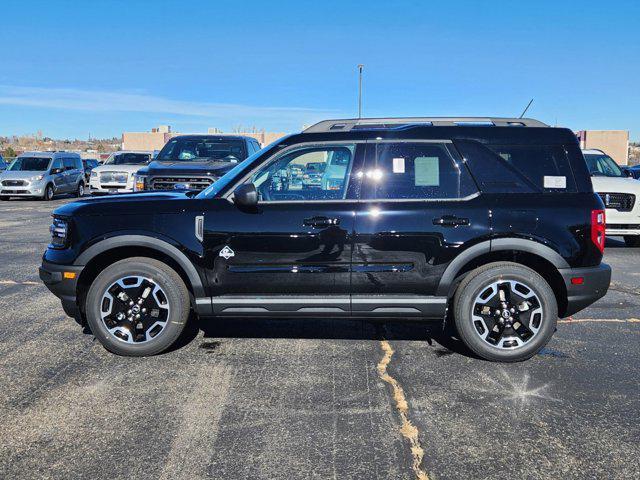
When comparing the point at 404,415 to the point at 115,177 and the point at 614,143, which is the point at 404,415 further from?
the point at 614,143

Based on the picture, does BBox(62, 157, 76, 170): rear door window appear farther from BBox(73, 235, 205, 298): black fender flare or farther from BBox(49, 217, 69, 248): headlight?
BBox(73, 235, 205, 298): black fender flare

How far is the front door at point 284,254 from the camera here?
15.0 feet

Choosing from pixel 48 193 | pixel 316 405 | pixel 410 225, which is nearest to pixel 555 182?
pixel 410 225

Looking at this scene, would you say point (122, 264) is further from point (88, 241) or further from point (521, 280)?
point (521, 280)

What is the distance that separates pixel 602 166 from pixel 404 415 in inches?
399

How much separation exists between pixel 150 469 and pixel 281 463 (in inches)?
27.0

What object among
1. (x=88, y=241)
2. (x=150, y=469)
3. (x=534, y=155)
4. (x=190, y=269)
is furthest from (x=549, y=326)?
(x=88, y=241)

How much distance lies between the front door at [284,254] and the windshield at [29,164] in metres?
21.7

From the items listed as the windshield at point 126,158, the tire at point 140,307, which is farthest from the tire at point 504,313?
the windshield at point 126,158

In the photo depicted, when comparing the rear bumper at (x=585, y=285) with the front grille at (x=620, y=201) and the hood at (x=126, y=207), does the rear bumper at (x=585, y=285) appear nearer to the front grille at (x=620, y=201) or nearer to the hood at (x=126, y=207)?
the hood at (x=126, y=207)

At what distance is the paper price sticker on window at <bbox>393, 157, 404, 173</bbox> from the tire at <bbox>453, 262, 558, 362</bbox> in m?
1.02

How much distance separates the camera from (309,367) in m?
4.54

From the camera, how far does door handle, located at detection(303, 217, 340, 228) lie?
4547mm

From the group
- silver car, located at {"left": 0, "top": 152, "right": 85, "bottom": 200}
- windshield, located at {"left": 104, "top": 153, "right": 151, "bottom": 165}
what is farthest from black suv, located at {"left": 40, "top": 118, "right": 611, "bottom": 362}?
silver car, located at {"left": 0, "top": 152, "right": 85, "bottom": 200}
